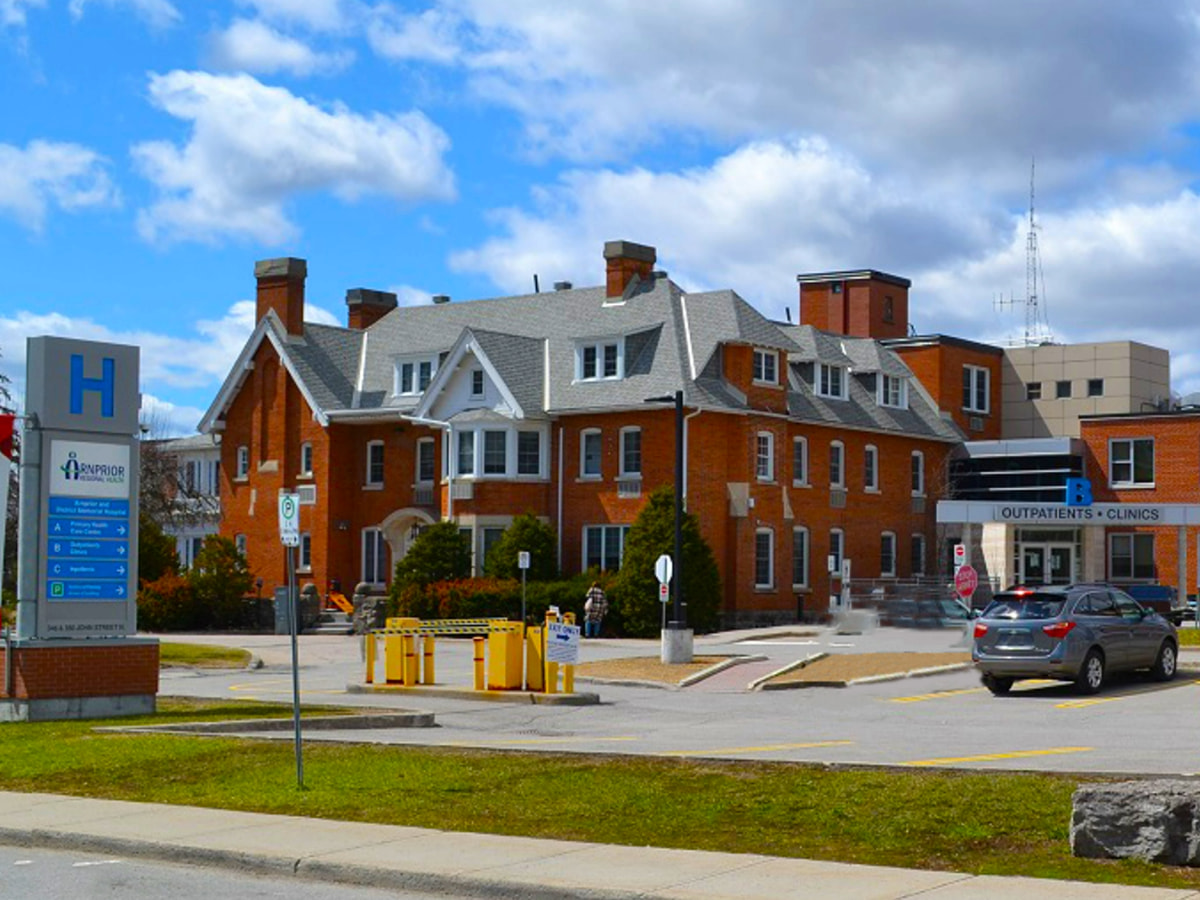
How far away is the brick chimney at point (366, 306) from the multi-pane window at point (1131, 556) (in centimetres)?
2728

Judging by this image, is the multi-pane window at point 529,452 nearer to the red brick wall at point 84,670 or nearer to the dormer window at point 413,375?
the dormer window at point 413,375

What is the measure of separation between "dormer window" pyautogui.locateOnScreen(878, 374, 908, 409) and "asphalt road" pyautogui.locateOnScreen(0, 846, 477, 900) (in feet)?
160

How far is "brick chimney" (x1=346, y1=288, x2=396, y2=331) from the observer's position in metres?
64.8

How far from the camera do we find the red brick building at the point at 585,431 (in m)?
52.2

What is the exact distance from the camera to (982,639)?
90.8ft

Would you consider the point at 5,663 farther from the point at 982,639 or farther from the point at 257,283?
the point at 257,283

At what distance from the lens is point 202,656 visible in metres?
41.5

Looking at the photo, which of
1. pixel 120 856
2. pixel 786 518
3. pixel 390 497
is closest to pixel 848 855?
pixel 120 856

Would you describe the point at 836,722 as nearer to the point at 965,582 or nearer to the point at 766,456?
the point at 965,582

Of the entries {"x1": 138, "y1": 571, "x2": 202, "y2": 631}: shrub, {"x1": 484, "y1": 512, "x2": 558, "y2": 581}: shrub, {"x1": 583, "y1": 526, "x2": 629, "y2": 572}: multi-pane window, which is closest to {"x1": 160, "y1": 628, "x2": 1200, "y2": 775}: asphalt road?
{"x1": 484, "y1": 512, "x2": 558, "y2": 581}: shrub

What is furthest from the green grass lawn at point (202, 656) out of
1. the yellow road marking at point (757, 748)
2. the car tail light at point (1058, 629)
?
the yellow road marking at point (757, 748)

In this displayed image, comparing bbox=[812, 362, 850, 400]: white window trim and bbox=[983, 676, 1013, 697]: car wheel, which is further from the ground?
bbox=[812, 362, 850, 400]: white window trim

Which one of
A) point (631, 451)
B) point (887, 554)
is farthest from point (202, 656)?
point (887, 554)

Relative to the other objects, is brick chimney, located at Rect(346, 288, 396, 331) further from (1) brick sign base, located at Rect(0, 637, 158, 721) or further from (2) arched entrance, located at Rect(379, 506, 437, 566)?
(1) brick sign base, located at Rect(0, 637, 158, 721)
